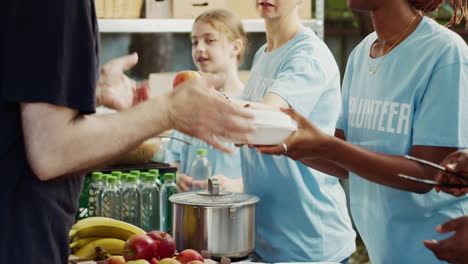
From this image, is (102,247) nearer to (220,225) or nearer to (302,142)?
(220,225)

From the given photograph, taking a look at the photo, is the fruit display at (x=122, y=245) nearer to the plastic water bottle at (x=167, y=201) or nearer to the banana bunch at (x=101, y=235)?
the banana bunch at (x=101, y=235)

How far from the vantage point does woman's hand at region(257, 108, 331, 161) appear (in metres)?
1.71

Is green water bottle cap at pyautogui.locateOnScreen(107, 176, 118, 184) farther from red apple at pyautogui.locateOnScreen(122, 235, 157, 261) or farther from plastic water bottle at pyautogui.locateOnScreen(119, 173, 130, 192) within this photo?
red apple at pyautogui.locateOnScreen(122, 235, 157, 261)

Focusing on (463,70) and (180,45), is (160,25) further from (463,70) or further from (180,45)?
(463,70)

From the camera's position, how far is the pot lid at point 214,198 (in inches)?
87.1

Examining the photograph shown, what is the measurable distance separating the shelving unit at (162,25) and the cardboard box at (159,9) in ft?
0.15

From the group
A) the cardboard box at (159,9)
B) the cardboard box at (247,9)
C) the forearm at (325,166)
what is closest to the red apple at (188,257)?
the forearm at (325,166)

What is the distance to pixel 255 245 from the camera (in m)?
2.41

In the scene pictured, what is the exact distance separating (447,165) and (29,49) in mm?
830

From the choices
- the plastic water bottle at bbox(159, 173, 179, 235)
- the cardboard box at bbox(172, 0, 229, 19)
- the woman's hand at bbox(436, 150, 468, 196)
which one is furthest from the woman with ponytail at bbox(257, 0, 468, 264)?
the cardboard box at bbox(172, 0, 229, 19)

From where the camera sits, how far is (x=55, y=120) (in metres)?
1.13

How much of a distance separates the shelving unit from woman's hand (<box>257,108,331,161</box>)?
1.97 m

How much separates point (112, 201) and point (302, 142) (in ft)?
3.49

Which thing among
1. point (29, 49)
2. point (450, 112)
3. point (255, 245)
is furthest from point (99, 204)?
point (29, 49)
